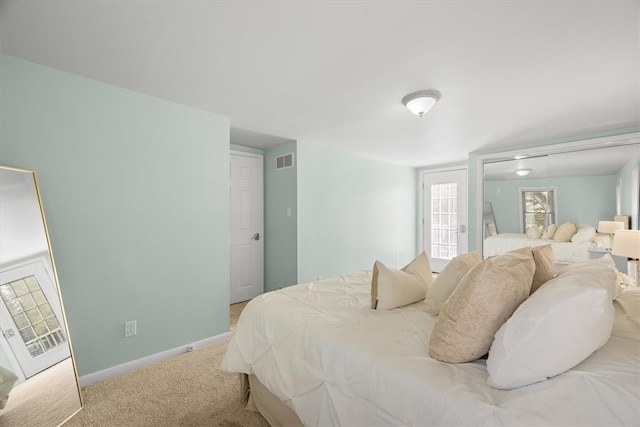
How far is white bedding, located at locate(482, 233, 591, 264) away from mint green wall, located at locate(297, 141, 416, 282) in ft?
5.72

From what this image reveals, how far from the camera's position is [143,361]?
8.34ft

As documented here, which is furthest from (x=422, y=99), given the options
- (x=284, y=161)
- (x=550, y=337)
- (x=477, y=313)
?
(x=284, y=161)

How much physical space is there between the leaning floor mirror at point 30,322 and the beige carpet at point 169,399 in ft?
0.61

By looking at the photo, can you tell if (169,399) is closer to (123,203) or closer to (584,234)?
(123,203)

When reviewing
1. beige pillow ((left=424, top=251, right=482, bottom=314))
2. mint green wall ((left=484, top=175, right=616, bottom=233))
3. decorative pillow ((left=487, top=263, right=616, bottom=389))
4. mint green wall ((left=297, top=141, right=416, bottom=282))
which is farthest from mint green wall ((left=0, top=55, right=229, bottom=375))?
mint green wall ((left=484, top=175, right=616, bottom=233))

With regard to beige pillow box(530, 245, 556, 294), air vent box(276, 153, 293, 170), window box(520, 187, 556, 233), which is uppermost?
air vent box(276, 153, 293, 170)

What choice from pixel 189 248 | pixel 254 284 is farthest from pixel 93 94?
pixel 254 284

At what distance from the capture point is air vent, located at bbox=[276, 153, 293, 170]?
4198 mm

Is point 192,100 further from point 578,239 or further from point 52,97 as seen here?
point 578,239

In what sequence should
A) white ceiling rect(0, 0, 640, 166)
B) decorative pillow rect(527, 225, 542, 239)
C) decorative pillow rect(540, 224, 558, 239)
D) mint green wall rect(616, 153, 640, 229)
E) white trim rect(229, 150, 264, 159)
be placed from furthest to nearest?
white trim rect(229, 150, 264, 159)
decorative pillow rect(527, 225, 542, 239)
decorative pillow rect(540, 224, 558, 239)
mint green wall rect(616, 153, 640, 229)
white ceiling rect(0, 0, 640, 166)

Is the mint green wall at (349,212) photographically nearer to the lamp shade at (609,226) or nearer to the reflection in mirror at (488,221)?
the reflection in mirror at (488,221)

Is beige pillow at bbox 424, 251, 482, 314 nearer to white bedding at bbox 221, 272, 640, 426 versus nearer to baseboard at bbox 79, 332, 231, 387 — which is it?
white bedding at bbox 221, 272, 640, 426

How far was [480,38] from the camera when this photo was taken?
1768mm

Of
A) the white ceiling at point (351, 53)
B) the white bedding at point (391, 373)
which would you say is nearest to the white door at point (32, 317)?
the white bedding at point (391, 373)
